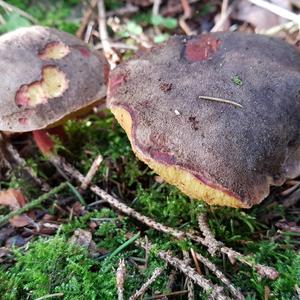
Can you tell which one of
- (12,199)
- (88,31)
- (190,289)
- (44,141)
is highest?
(88,31)

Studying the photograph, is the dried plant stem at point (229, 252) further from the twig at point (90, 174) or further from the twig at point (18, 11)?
the twig at point (18, 11)

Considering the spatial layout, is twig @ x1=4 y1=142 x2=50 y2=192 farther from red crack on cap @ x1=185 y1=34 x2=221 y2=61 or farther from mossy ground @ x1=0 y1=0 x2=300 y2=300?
red crack on cap @ x1=185 y1=34 x2=221 y2=61

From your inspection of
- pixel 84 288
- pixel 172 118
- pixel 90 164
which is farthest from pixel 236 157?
pixel 90 164

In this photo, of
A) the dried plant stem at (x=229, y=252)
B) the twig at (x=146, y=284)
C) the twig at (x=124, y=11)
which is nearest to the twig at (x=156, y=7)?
the twig at (x=124, y=11)

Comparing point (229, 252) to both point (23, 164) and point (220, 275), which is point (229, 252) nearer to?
point (220, 275)

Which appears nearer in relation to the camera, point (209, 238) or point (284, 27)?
point (209, 238)

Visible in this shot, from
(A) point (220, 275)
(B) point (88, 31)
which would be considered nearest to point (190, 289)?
(A) point (220, 275)

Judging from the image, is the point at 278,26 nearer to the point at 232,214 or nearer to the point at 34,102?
the point at 232,214

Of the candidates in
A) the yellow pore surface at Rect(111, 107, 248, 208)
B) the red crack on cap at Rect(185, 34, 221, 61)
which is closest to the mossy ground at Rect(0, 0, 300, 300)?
the yellow pore surface at Rect(111, 107, 248, 208)
